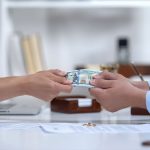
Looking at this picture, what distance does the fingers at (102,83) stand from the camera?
107cm

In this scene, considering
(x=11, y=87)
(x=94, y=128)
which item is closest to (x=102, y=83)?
(x=94, y=128)

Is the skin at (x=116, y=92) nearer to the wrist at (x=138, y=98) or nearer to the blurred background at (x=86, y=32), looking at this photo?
the wrist at (x=138, y=98)

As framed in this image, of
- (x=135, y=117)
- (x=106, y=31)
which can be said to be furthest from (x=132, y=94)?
(x=106, y=31)

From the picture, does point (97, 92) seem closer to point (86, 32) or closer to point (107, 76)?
point (107, 76)

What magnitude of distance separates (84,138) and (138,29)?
84.6 inches

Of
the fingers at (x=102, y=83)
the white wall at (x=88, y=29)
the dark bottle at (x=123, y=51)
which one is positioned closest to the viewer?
the fingers at (x=102, y=83)

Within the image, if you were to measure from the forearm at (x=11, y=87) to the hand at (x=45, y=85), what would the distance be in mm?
13

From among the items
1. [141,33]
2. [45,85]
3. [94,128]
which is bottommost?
[94,128]

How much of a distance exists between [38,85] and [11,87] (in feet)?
0.27

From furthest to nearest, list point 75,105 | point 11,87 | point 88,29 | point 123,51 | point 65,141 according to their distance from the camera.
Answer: point 88,29
point 123,51
point 75,105
point 11,87
point 65,141

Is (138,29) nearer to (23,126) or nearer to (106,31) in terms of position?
(106,31)

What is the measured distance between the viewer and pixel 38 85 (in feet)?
3.53

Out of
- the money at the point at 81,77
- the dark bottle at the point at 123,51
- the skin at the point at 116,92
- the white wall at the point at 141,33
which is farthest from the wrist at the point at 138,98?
the white wall at the point at 141,33

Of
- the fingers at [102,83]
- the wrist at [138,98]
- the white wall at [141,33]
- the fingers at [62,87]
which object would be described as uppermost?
the white wall at [141,33]
